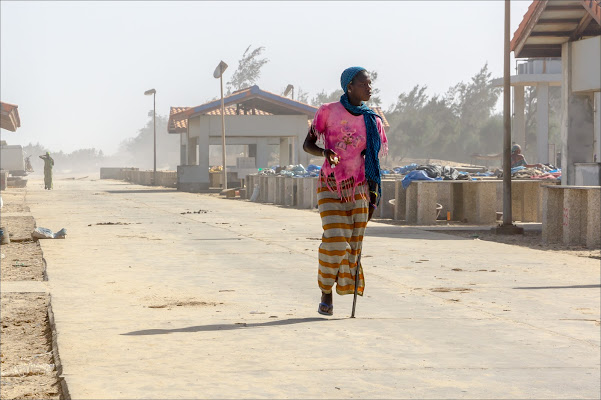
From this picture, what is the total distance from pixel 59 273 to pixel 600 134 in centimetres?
1427

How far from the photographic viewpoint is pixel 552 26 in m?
24.4

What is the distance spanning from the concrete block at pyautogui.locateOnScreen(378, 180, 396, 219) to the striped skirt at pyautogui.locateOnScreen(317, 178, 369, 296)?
70.0 ft

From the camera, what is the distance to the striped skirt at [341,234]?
249 inches

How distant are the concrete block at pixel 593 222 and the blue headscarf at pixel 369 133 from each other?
13.6 m

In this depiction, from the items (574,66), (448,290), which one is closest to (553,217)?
(574,66)

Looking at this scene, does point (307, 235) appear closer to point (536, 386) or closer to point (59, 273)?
point (59, 273)

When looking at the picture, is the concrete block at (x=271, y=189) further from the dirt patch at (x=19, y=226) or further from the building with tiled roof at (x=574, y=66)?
the building with tiled roof at (x=574, y=66)

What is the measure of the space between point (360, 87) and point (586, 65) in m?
19.2

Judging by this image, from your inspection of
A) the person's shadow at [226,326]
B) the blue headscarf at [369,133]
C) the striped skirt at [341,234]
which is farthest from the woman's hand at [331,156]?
the person's shadow at [226,326]

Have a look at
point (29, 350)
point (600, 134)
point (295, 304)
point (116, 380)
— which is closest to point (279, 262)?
point (295, 304)

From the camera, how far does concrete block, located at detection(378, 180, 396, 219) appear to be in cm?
2844

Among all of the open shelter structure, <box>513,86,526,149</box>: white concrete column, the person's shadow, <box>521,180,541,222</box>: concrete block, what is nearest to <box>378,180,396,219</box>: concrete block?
<box>521,180,541,222</box>: concrete block

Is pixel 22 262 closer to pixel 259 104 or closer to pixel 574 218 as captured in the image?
pixel 574 218

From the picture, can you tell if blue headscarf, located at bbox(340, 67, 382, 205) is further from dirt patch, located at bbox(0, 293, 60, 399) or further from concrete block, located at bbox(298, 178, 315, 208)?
concrete block, located at bbox(298, 178, 315, 208)
